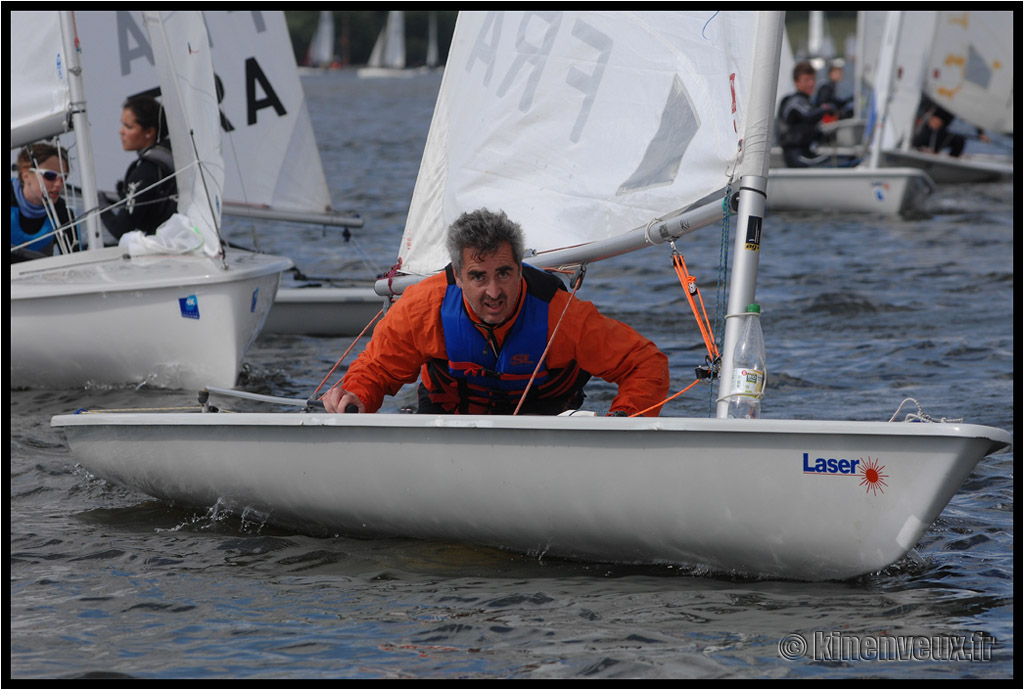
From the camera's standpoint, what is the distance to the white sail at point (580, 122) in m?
3.66

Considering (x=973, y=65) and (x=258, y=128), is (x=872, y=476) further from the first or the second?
(x=973, y=65)

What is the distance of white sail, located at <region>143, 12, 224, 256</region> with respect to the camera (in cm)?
571

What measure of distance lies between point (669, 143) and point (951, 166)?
1064cm

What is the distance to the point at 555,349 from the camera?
3.43m

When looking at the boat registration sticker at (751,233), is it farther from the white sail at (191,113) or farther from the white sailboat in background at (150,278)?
the white sail at (191,113)

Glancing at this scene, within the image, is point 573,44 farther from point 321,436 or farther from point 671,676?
point 671,676

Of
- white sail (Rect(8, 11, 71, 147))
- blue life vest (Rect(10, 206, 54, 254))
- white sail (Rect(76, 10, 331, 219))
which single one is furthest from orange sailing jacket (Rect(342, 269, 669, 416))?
white sail (Rect(76, 10, 331, 219))

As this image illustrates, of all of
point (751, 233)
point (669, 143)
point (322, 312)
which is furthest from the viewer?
point (322, 312)

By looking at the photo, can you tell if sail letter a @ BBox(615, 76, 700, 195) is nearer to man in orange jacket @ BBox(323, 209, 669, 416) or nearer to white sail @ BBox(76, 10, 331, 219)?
man in orange jacket @ BBox(323, 209, 669, 416)

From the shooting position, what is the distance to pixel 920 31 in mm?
11898

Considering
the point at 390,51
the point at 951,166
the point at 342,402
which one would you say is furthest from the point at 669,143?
the point at 390,51

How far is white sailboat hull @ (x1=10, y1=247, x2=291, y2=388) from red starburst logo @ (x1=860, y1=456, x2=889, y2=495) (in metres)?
3.21

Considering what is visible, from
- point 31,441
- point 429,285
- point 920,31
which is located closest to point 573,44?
point 429,285

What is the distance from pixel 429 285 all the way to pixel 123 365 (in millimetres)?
2536
